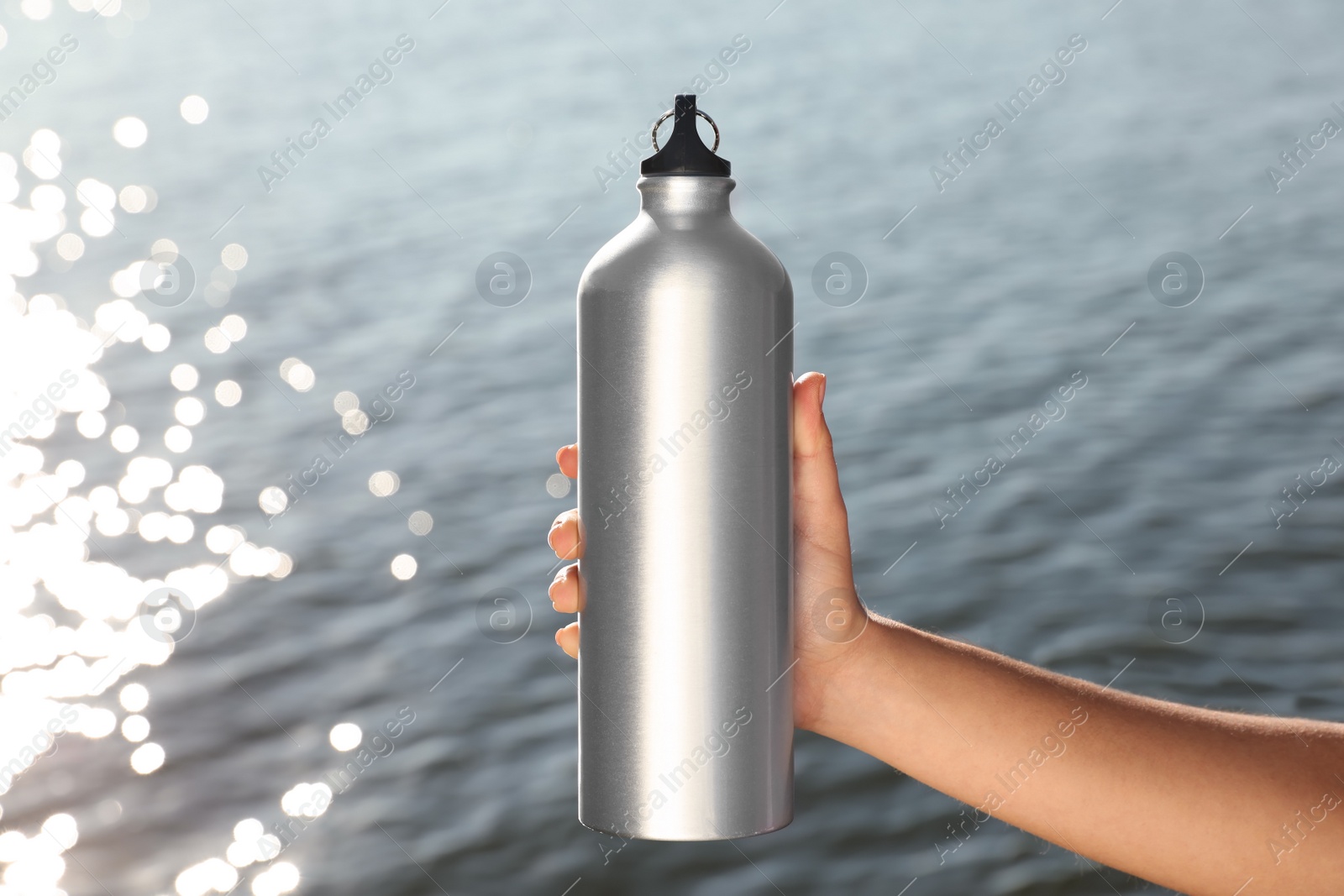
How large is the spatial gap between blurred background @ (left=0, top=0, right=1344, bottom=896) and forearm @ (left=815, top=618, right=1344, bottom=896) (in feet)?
4.79

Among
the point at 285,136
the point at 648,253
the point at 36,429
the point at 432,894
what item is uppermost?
the point at 648,253

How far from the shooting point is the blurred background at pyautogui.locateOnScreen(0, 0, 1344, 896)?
15.5ft

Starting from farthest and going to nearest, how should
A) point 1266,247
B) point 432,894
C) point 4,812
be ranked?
Answer: 1. point 1266,247
2. point 4,812
3. point 432,894

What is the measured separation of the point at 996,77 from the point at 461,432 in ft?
27.4

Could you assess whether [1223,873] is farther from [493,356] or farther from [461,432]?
[493,356]

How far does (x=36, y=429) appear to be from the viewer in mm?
7598

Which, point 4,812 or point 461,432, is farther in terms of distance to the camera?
point 461,432

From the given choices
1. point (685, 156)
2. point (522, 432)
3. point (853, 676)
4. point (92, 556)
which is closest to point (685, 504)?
point (685, 156)

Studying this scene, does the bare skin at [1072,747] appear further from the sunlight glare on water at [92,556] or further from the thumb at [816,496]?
the sunlight glare on water at [92,556]

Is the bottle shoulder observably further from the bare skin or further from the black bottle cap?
the bare skin

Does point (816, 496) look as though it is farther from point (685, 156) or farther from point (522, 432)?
point (522, 432)

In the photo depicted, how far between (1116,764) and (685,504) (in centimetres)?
78

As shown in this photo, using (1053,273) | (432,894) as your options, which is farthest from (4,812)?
(1053,273)

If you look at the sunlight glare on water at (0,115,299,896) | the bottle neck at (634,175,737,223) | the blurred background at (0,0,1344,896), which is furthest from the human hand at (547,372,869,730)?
the sunlight glare on water at (0,115,299,896)
